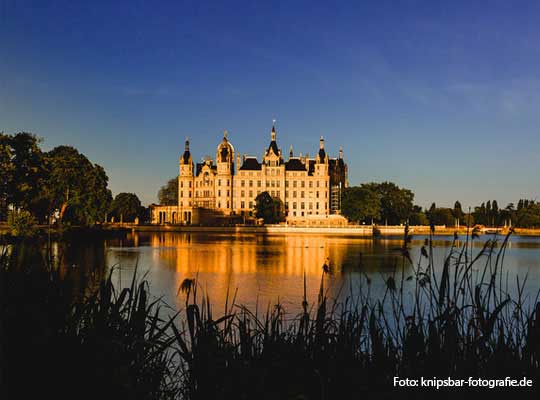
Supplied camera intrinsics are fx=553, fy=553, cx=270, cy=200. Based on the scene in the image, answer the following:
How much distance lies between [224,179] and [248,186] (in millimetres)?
4478

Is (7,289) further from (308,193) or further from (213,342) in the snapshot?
(308,193)

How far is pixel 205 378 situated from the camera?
4266mm

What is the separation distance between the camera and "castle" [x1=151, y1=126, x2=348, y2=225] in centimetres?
9744

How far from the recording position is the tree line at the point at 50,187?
29453mm

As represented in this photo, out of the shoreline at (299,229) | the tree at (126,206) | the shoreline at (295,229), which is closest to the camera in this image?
the shoreline at (295,229)

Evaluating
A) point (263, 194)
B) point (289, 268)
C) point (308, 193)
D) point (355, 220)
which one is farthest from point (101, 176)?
point (308, 193)

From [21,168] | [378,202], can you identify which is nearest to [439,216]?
[21,168]

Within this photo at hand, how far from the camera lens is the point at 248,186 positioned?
324 feet

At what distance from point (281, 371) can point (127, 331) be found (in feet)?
4.77

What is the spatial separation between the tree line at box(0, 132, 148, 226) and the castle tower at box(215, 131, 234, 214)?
15329 millimetres

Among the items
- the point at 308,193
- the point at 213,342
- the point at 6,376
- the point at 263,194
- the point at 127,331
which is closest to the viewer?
the point at 6,376

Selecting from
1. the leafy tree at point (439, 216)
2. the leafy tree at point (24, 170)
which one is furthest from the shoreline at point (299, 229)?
the leafy tree at point (24, 170)

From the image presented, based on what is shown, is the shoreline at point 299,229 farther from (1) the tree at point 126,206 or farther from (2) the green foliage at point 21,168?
(2) the green foliage at point 21,168

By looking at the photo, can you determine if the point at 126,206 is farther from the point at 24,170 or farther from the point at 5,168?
the point at 5,168
